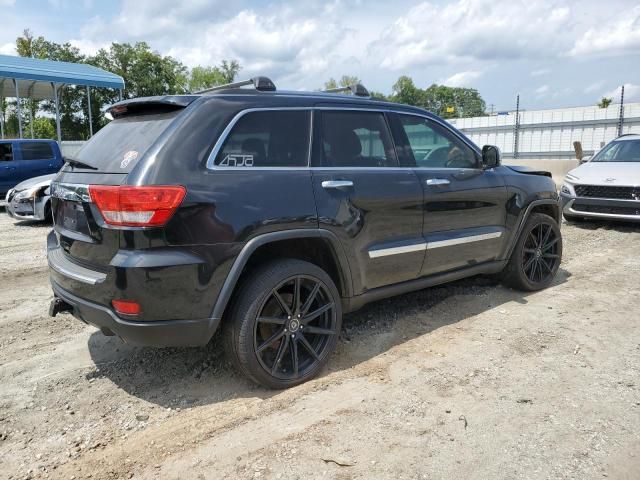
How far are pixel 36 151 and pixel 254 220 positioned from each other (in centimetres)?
1239

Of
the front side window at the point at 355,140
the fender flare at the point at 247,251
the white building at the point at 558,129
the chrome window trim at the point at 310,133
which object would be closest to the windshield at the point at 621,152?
the chrome window trim at the point at 310,133

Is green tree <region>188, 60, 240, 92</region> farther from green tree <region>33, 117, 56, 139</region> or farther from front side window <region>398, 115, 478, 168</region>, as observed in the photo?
front side window <region>398, 115, 478, 168</region>

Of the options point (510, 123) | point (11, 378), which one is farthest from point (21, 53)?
point (11, 378)

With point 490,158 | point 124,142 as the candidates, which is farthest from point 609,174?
point 124,142

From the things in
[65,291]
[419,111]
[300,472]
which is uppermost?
[419,111]

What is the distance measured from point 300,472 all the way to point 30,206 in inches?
370

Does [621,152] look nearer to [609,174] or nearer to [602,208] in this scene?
[609,174]

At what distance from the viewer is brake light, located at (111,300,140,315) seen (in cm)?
288

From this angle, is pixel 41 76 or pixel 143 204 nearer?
pixel 143 204

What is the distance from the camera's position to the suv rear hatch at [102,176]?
A: 2.95 metres

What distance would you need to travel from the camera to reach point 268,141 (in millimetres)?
3355

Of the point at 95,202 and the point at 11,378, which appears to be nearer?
the point at 95,202

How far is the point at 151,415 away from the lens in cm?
312

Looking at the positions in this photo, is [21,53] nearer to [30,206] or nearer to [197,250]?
[30,206]
